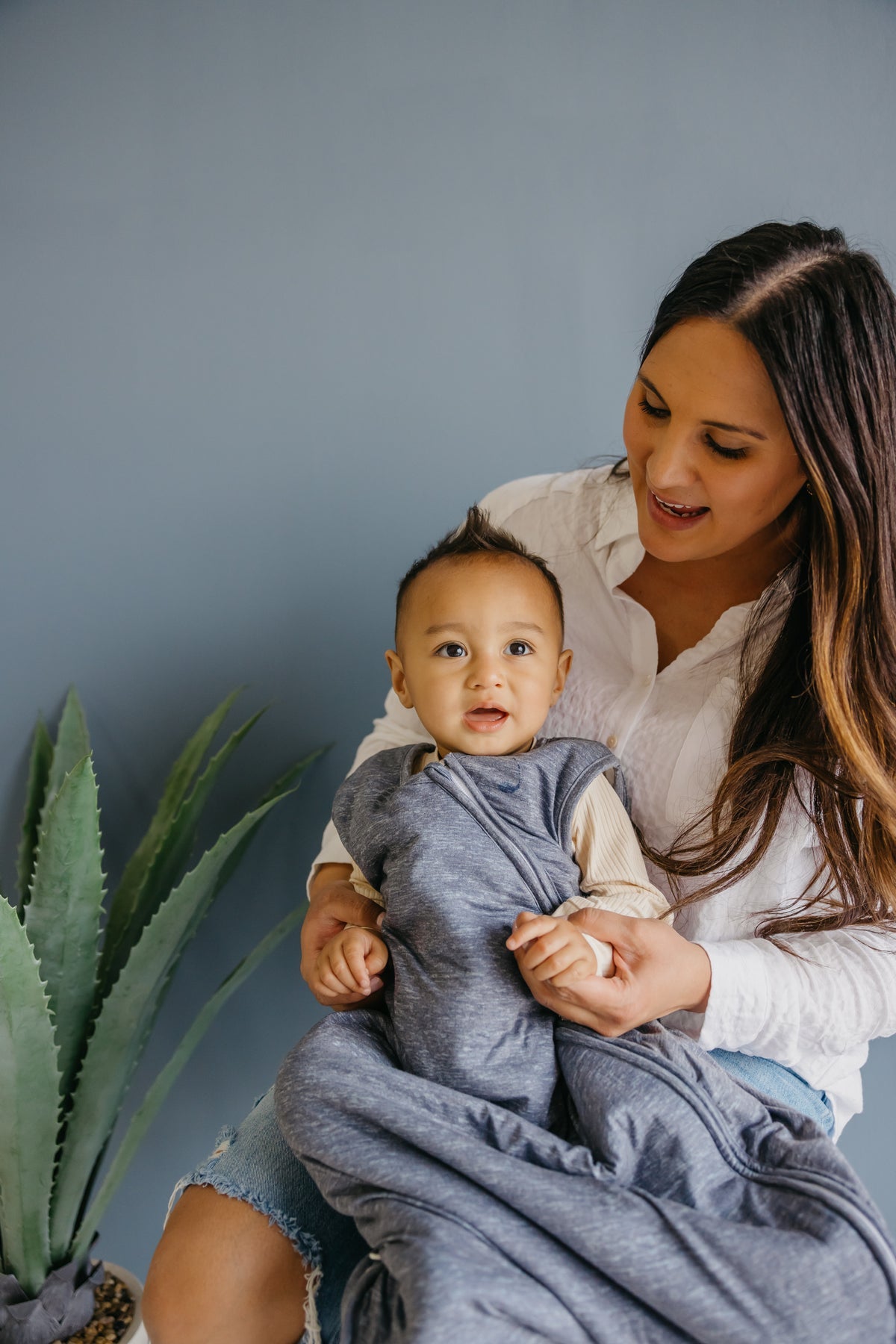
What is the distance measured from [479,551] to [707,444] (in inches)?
10.9

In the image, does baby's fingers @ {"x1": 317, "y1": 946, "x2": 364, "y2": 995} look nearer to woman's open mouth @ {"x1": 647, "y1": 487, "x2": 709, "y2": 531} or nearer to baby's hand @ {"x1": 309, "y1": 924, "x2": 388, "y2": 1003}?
baby's hand @ {"x1": 309, "y1": 924, "x2": 388, "y2": 1003}

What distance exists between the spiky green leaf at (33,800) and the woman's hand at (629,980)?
87 cm

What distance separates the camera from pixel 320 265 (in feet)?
5.15

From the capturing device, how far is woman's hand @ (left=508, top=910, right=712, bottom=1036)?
961 mm

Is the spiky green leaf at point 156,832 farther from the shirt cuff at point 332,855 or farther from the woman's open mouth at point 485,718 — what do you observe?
the woman's open mouth at point 485,718

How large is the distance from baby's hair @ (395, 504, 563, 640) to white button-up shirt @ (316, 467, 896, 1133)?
0.15 metres

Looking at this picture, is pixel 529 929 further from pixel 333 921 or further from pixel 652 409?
pixel 652 409

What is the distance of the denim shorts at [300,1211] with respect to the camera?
1.01m

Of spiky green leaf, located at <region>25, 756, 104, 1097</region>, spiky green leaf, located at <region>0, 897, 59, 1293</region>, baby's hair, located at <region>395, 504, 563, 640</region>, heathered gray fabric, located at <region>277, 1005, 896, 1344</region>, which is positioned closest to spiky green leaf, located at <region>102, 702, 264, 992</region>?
spiky green leaf, located at <region>25, 756, 104, 1097</region>

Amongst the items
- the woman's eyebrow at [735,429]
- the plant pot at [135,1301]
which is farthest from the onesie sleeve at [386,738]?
the plant pot at [135,1301]

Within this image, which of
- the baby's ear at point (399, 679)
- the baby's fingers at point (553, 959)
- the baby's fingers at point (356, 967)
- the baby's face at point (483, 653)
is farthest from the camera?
the baby's ear at point (399, 679)

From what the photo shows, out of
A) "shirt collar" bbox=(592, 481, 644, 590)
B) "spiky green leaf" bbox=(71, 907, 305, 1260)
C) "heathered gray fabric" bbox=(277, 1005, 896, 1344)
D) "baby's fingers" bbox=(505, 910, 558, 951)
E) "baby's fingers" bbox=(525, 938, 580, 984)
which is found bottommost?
"spiky green leaf" bbox=(71, 907, 305, 1260)

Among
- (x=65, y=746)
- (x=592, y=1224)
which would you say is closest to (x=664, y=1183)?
(x=592, y=1224)

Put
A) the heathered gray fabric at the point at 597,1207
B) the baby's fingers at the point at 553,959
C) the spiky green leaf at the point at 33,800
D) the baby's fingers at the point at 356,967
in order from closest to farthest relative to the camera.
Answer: the heathered gray fabric at the point at 597,1207 < the baby's fingers at the point at 553,959 < the baby's fingers at the point at 356,967 < the spiky green leaf at the point at 33,800
